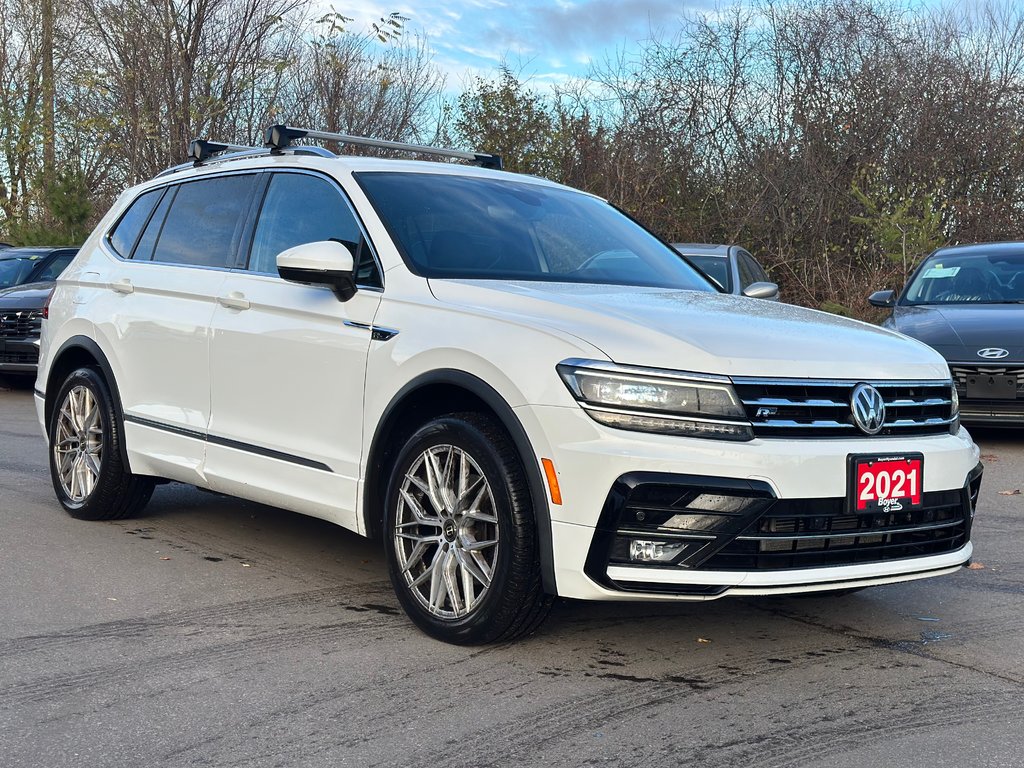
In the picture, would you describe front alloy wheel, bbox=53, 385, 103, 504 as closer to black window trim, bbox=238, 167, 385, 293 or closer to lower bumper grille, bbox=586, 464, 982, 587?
black window trim, bbox=238, 167, 385, 293

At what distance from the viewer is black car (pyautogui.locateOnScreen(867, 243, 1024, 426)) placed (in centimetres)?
900

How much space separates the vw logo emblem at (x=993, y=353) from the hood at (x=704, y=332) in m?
4.60

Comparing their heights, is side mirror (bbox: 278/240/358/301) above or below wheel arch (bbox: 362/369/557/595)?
above

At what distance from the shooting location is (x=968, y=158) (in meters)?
18.4

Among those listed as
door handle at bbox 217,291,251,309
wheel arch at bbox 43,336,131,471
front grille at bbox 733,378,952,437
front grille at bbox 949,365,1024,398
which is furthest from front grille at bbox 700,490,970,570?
front grille at bbox 949,365,1024,398

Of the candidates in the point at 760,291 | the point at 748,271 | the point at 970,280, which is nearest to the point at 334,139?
the point at 760,291

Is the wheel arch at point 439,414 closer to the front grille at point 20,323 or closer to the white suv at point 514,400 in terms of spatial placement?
the white suv at point 514,400

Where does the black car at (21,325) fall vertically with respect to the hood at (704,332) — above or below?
below

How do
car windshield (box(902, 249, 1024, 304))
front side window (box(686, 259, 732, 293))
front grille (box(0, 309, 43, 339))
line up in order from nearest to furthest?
car windshield (box(902, 249, 1024, 304)) → front side window (box(686, 259, 732, 293)) → front grille (box(0, 309, 43, 339))

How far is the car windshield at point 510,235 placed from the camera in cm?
504

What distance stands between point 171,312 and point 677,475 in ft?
9.99

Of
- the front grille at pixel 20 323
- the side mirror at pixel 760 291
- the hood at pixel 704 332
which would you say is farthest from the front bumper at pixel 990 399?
the front grille at pixel 20 323

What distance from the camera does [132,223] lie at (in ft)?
22.5

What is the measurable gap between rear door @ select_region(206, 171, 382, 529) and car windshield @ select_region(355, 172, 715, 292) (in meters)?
0.21
